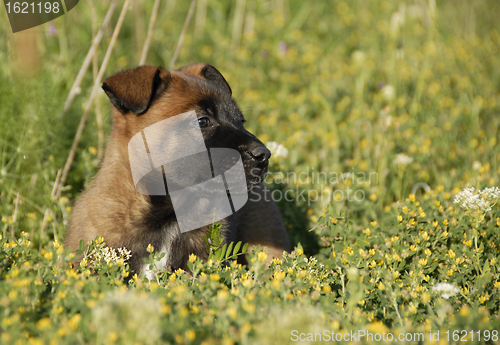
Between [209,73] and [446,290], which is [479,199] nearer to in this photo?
[446,290]

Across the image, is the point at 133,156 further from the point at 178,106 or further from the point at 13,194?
the point at 13,194

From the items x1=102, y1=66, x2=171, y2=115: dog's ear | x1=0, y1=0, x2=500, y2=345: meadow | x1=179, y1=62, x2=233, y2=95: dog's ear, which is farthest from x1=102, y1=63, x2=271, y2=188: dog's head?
x1=0, y1=0, x2=500, y2=345: meadow

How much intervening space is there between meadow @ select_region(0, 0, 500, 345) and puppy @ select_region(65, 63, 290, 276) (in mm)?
246

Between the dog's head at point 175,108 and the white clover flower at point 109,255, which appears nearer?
the white clover flower at point 109,255

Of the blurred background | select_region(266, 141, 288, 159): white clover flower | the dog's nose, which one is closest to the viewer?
the dog's nose

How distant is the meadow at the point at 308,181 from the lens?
161 centimetres

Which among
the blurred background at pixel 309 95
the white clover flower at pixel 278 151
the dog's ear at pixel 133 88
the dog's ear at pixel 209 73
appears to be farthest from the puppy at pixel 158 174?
the white clover flower at pixel 278 151

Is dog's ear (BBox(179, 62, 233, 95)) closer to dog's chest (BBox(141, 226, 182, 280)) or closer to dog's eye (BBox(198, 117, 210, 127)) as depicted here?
dog's eye (BBox(198, 117, 210, 127))

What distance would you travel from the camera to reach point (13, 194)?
3330 mm

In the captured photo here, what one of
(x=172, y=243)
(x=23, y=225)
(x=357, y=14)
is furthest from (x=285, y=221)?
(x=357, y=14)

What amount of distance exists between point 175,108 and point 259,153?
1.83 feet

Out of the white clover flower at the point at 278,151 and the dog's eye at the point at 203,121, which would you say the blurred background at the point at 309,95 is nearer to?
the white clover flower at the point at 278,151

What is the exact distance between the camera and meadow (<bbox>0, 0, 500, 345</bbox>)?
161 cm

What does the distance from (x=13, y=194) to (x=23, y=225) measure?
271mm
